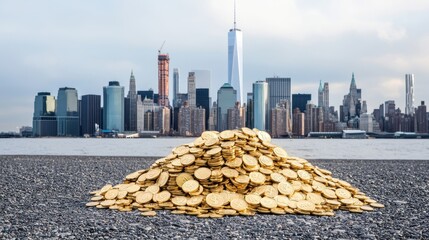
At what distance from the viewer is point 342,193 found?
577 inches

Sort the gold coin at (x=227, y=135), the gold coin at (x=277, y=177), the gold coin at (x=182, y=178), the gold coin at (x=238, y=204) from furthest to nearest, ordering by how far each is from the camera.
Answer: the gold coin at (x=227, y=135) → the gold coin at (x=277, y=177) → the gold coin at (x=182, y=178) → the gold coin at (x=238, y=204)

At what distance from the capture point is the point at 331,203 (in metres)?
13.9

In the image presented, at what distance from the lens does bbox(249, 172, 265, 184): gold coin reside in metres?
13.7

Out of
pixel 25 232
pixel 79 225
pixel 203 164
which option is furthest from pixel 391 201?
pixel 25 232

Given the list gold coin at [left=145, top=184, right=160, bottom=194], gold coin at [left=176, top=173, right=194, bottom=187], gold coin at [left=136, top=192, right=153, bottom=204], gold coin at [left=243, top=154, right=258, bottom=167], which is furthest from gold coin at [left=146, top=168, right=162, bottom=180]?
gold coin at [left=243, top=154, right=258, bottom=167]

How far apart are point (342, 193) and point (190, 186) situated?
4817 millimetres

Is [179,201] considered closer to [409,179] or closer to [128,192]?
[128,192]

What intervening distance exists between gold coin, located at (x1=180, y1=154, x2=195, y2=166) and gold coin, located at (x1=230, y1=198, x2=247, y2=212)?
6.25ft

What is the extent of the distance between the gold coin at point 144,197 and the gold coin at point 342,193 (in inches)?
225

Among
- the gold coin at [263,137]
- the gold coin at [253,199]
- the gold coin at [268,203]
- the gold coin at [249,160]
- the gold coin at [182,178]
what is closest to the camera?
the gold coin at [268,203]

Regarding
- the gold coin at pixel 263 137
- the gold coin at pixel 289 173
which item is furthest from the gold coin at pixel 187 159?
the gold coin at pixel 289 173

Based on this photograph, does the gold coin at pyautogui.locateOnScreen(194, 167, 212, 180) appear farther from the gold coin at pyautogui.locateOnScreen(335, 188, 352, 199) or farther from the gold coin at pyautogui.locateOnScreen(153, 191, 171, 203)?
the gold coin at pyautogui.locateOnScreen(335, 188, 352, 199)

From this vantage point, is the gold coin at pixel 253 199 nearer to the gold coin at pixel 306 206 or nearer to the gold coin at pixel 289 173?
the gold coin at pixel 306 206

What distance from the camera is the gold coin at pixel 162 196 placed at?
44.4 ft
